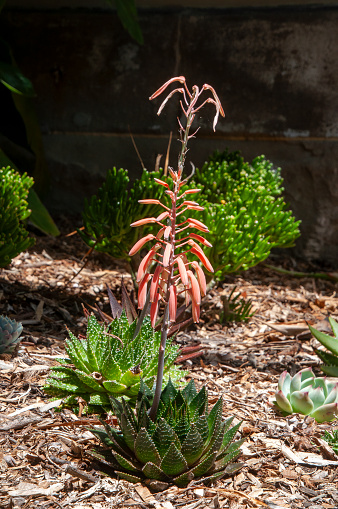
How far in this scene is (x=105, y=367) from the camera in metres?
2.09

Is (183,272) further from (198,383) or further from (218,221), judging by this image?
(218,221)

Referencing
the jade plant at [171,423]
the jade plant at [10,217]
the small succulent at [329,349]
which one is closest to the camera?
the jade plant at [171,423]

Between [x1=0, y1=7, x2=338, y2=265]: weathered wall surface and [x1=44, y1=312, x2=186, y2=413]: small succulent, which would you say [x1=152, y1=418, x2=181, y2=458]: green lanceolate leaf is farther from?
[x1=0, y1=7, x2=338, y2=265]: weathered wall surface

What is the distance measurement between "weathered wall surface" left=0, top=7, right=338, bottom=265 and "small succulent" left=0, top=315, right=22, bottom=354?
8.16 feet

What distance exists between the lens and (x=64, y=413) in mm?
2170

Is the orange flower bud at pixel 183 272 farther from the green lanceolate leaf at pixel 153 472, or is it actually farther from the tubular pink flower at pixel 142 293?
the green lanceolate leaf at pixel 153 472

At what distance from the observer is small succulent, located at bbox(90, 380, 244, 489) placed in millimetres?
1659

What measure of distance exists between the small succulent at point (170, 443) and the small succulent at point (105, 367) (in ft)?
0.94

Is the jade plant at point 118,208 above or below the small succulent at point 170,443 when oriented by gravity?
above

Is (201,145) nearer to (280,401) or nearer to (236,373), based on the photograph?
(236,373)

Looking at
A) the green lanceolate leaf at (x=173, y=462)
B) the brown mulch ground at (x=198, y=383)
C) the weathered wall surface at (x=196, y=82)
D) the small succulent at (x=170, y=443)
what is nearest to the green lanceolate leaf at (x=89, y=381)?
the brown mulch ground at (x=198, y=383)

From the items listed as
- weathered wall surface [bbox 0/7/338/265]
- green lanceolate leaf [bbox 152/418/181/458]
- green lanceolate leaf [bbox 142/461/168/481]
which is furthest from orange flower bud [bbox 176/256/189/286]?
weathered wall surface [bbox 0/7/338/265]

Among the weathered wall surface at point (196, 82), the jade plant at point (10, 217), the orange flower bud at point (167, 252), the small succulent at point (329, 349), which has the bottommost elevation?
the small succulent at point (329, 349)

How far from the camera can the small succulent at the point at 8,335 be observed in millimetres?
2529
